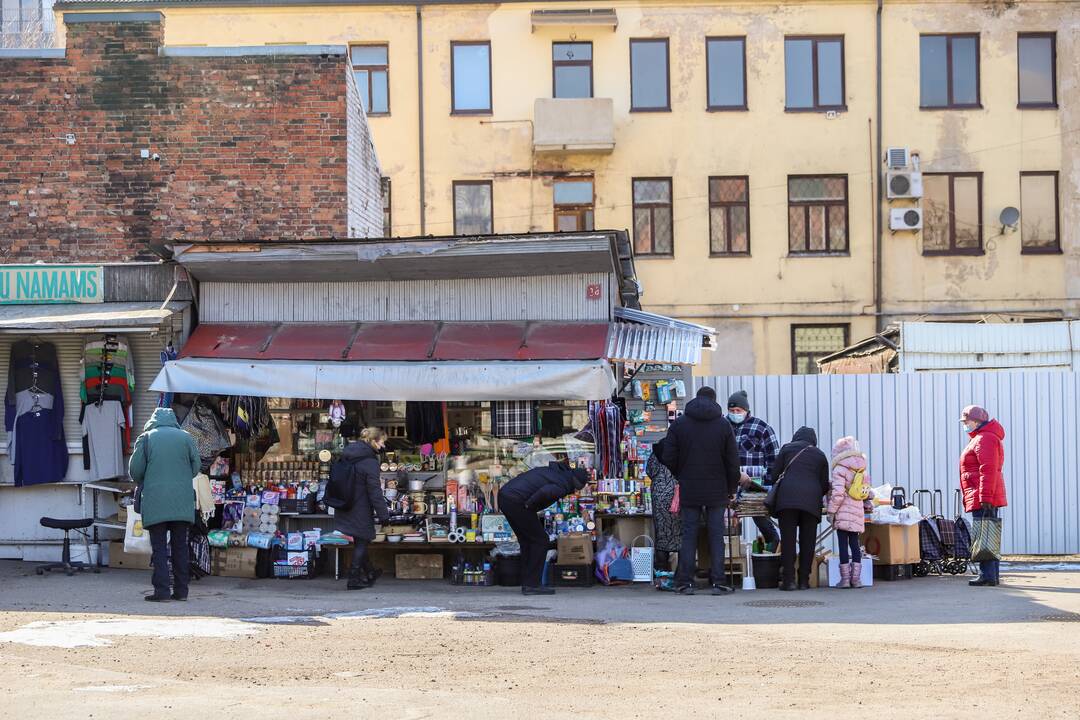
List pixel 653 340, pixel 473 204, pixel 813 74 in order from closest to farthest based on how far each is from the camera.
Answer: pixel 653 340 → pixel 813 74 → pixel 473 204

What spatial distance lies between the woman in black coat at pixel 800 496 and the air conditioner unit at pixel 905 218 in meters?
16.2

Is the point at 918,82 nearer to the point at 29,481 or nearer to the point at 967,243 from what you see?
the point at 967,243

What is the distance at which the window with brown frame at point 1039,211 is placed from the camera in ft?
101

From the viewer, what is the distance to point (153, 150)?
56.9 feet

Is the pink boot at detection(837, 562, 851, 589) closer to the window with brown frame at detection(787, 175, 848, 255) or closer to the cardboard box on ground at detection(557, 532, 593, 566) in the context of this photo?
the cardboard box on ground at detection(557, 532, 593, 566)

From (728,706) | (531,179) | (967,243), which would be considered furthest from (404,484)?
(967,243)

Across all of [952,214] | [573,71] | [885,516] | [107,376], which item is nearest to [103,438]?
[107,376]

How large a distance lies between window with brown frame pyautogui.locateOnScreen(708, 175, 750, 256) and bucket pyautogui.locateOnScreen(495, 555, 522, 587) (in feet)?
52.8

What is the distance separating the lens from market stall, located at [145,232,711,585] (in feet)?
51.0

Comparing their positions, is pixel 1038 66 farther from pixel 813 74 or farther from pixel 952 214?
pixel 813 74

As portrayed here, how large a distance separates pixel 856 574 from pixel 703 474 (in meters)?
2.04

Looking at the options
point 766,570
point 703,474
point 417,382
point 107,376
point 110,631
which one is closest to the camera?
point 110,631

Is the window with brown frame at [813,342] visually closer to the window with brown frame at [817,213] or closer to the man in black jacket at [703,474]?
the window with brown frame at [817,213]

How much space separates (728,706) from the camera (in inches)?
331
